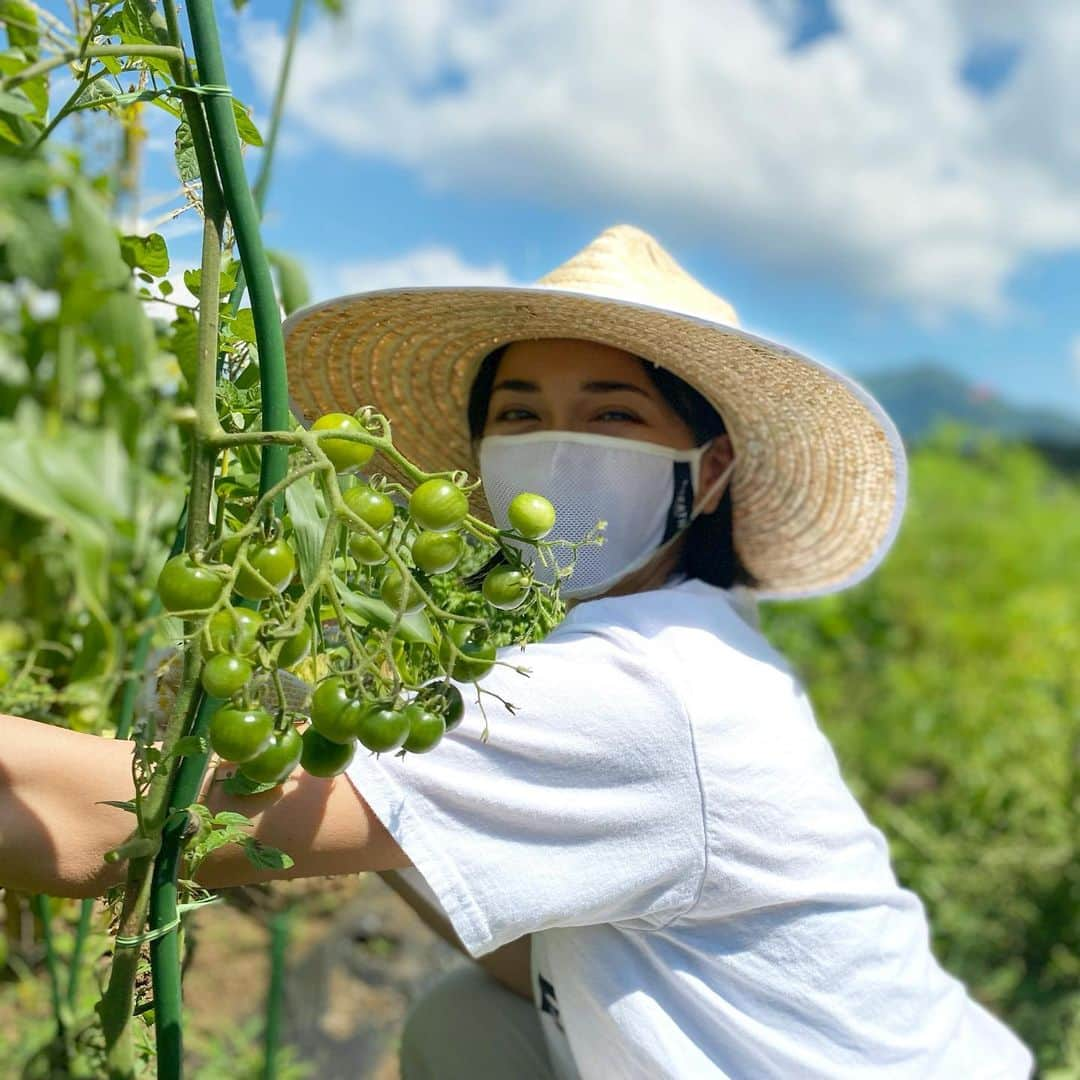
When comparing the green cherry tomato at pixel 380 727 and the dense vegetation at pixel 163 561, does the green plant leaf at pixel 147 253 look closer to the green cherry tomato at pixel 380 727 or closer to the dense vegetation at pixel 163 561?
the dense vegetation at pixel 163 561

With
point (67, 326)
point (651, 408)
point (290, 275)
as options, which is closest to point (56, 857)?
point (67, 326)

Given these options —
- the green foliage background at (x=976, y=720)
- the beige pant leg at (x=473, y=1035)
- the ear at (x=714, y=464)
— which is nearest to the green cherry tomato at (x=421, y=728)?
the ear at (x=714, y=464)

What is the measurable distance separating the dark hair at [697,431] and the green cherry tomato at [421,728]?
2.04ft

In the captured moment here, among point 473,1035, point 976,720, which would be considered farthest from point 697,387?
point 976,720

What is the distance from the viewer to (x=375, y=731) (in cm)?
51

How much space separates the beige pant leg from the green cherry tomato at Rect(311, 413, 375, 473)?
91 centimetres

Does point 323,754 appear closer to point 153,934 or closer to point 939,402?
point 153,934

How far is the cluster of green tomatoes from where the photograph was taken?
494 millimetres

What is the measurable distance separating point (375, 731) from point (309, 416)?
67 centimetres

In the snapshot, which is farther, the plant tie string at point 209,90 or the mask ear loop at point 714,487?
the mask ear loop at point 714,487

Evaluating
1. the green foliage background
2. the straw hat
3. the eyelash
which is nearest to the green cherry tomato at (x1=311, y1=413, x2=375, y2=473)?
the straw hat

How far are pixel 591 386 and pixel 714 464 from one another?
0.23 m

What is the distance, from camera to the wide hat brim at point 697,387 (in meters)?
1.00

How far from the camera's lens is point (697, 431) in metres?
1.15
